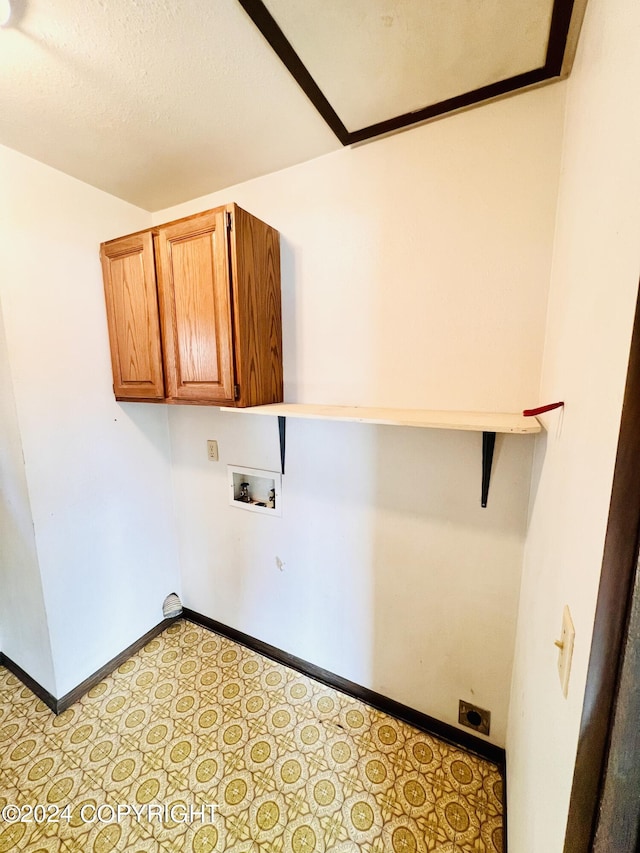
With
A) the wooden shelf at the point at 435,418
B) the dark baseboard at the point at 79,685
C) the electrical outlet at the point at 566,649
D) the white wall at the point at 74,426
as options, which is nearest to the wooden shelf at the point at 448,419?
the wooden shelf at the point at 435,418

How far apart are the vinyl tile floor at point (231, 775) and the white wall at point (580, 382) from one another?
0.34m

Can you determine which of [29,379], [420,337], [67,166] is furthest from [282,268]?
[29,379]

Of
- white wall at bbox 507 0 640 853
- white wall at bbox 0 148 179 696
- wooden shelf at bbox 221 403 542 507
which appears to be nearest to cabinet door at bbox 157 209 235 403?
wooden shelf at bbox 221 403 542 507

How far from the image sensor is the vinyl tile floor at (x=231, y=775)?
1.10 m

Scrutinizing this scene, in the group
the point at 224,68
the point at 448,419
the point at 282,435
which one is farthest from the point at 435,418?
the point at 224,68

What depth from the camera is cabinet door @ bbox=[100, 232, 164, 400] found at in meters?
1.46

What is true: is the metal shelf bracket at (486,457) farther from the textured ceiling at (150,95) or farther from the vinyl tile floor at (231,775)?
the textured ceiling at (150,95)

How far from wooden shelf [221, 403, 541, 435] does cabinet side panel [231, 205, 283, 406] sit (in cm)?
15

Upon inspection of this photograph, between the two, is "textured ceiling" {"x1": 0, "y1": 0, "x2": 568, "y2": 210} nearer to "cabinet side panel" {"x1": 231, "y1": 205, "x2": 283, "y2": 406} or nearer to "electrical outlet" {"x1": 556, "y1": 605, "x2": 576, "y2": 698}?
"cabinet side panel" {"x1": 231, "y1": 205, "x2": 283, "y2": 406}

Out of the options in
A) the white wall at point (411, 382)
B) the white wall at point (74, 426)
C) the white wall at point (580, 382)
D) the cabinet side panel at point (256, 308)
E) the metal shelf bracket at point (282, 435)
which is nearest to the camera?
the white wall at point (580, 382)

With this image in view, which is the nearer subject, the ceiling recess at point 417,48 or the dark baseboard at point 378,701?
the ceiling recess at point 417,48

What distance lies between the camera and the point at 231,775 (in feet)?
4.16

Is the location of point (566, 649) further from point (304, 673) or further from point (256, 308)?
point (304, 673)

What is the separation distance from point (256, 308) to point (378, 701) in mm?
1867
